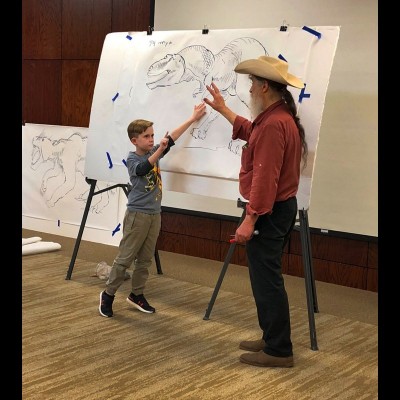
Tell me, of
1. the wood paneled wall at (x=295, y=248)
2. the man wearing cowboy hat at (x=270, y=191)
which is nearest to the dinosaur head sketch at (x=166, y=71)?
the man wearing cowboy hat at (x=270, y=191)

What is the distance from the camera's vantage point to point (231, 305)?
159 inches

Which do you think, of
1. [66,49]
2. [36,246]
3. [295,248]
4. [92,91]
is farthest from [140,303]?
[66,49]

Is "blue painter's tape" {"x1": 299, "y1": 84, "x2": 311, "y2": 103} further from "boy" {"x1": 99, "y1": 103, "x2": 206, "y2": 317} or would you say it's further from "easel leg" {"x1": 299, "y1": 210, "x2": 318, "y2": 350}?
"boy" {"x1": 99, "y1": 103, "x2": 206, "y2": 317}

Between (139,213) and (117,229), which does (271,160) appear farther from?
(117,229)

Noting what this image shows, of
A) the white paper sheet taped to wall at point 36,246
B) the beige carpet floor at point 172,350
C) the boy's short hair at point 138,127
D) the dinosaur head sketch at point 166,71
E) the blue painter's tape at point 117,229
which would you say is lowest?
the beige carpet floor at point 172,350

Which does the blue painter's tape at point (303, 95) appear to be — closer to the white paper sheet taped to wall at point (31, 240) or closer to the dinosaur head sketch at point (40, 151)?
the white paper sheet taped to wall at point (31, 240)

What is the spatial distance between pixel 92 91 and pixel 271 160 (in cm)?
342

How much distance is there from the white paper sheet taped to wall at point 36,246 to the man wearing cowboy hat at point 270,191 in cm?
263

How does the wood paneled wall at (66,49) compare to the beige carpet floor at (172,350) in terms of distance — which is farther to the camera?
the wood paneled wall at (66,49)

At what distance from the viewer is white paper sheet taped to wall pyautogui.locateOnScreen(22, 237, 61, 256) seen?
519 cm

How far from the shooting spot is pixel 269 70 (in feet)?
9.55

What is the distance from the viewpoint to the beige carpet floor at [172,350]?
8.98 ft
